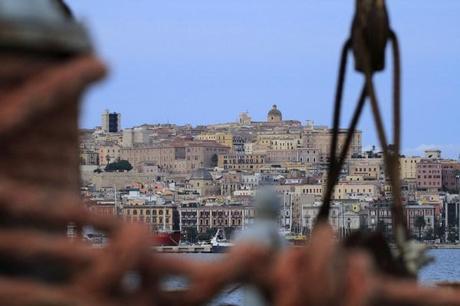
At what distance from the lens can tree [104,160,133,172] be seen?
11944cm

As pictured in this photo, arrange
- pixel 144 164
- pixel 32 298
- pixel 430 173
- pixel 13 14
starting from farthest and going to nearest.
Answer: pixel 144 164, pixel 430 173, pixel 13 14, pixel 32 298

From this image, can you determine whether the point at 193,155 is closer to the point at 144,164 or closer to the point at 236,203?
the point at 144,164

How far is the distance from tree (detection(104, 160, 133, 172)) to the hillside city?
0.25ft

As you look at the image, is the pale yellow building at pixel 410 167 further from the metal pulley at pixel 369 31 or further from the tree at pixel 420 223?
the metal pulley at pixel 369 31

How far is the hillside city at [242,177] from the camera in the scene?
9706 cm

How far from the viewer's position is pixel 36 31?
128 centimetres

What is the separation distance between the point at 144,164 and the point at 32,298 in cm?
12464

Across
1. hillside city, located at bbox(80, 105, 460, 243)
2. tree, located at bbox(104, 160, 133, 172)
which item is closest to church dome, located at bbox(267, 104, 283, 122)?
hillside city, located at bbox(80, 105, 460, 243)

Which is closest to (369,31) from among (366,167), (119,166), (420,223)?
(420,223)

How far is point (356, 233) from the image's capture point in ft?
6.35

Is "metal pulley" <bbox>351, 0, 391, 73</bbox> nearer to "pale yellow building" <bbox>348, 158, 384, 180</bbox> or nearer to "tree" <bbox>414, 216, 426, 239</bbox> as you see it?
"tree" <bbox>414, 216, 426, 239</bbox>

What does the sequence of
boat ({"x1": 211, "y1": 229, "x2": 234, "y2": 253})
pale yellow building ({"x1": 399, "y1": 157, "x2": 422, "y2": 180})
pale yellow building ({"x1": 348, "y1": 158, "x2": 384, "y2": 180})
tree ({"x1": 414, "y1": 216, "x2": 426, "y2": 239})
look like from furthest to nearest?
pale yellow building ({"x1": 399, "y1": 157, "x2": 422, "y2": 180}) → pale yellow building ({"x1": 348, "y1": 158, "x2": 384, "y2": 180}) → tree ({"x1": 414, "y1": 216, "x2": 426, "y2": 239}) → boat ({"x1": 211, "y1": 229, "x2": 234, "y2": 253})

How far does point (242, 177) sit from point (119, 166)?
1133cm

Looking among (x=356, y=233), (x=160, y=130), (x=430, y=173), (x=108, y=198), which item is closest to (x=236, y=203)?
(x=108, y=198)
